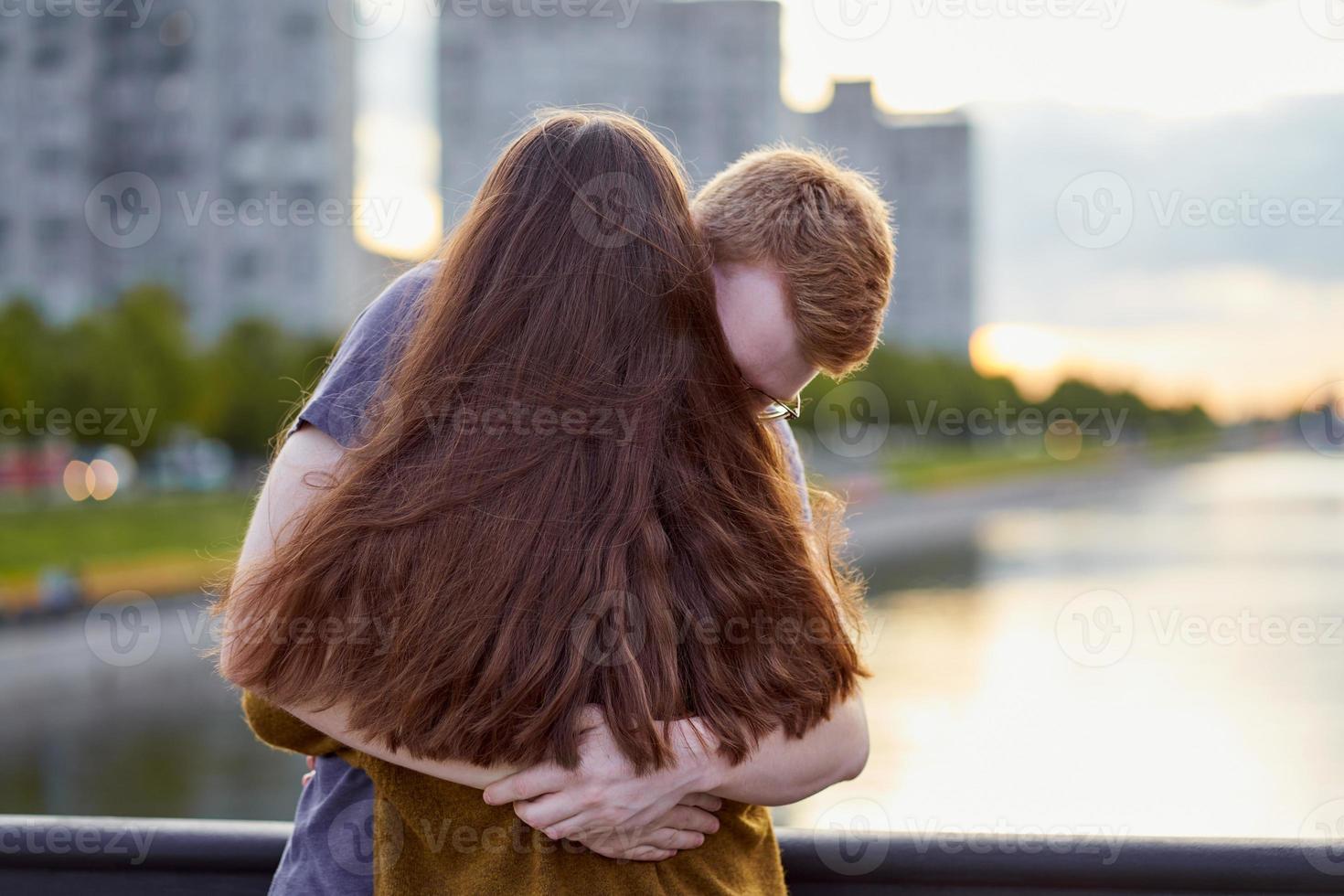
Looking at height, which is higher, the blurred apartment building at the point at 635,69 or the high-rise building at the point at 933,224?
the blurred apartment building at the point at 635,69

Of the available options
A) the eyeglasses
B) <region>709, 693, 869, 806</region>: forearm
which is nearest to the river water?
<region>709, 693, 869, 806</region>: forearm

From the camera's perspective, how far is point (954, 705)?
13312 mm

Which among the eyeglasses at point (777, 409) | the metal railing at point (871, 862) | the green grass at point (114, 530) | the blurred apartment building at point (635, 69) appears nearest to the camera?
the eyeglasses at point (777, 409)

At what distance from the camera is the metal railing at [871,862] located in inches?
68.9

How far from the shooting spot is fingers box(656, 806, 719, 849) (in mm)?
1473

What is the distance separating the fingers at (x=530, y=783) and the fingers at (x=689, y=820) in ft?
0.45

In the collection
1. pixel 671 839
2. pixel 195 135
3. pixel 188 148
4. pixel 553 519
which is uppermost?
pixel 195 135

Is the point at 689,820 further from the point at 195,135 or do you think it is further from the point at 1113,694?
the point at 195,135

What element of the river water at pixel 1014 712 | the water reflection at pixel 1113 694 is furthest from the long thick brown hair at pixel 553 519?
the water reflection at pixel 1113 694

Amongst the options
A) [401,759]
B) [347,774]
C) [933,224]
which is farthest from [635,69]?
[401,759]

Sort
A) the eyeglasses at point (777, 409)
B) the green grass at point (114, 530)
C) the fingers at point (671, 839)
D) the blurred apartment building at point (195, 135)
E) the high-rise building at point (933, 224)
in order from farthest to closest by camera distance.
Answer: the high-rise building at point (933, 224) < the blurred apartment building at point (195, 135) < the green grass at point (114, 530) < the eyeglasses at point (777, 409) < the fingers at point (671, 839)

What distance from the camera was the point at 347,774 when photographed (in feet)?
5.05

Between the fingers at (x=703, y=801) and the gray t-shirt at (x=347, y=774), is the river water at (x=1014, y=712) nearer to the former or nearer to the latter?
the fingers at (x=703, y=801)

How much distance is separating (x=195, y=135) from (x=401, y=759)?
4559 centimetres
